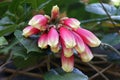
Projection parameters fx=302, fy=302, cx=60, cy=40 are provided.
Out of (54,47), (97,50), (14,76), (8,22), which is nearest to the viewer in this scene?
(54,47)

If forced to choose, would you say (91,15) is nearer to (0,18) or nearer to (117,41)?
(117,41)

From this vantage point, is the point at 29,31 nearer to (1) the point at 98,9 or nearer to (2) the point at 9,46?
(2) the point at 9,46

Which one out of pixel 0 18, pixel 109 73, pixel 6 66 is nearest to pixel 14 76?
pixel 6 66

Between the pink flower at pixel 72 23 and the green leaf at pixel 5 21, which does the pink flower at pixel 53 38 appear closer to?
the pink flower at pixel 72 23

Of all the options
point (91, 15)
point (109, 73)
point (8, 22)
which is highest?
point (8, 22)

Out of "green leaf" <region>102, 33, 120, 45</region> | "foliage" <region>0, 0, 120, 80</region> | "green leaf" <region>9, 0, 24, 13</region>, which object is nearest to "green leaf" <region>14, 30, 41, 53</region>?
"foliage" <region>0, 0, 120, 80</region>

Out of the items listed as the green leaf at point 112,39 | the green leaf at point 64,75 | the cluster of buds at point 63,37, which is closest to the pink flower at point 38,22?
the cluster of buds at point 63,37

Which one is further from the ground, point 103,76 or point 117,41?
point 117,41
